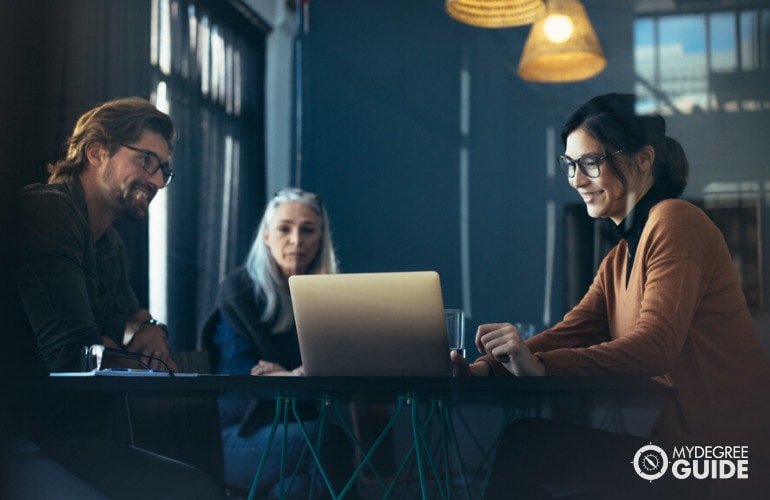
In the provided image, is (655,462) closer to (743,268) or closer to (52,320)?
(743,268)

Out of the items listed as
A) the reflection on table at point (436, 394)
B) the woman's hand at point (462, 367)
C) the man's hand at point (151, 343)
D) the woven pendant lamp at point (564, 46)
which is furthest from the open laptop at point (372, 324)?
the woven pendant lamp at point (564, 46)

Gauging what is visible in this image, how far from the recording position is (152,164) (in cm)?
234

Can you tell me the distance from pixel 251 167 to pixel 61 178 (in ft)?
6.72

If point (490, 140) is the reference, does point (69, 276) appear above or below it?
below

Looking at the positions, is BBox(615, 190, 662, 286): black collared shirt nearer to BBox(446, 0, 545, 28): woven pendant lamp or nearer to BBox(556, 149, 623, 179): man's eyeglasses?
BBox(556, 149, 623, 179): man's eyeglasses

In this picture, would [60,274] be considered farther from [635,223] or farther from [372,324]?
[635,223]

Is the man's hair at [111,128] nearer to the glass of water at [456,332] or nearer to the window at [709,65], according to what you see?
the glass of water at [456,332]

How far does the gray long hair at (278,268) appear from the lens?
2.87m

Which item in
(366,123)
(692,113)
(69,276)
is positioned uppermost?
(366,123)

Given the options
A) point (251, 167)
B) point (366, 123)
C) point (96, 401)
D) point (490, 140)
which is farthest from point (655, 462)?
point (251, 167)

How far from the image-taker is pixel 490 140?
368 cm
